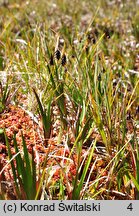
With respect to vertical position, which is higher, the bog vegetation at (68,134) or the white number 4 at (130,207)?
the bog vegetation at (68,134)

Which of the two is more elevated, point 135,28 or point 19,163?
point 135,28

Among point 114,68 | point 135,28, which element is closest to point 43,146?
point 114,68

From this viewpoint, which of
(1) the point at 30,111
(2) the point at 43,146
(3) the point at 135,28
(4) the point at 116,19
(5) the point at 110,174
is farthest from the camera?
(4) the point at 116,19

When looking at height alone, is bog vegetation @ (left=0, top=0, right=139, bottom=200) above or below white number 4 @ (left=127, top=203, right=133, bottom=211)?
above

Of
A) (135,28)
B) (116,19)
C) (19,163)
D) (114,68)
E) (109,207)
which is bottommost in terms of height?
(109,207)

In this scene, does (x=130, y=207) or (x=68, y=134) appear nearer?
(x=130, y=207)

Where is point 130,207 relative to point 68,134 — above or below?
below

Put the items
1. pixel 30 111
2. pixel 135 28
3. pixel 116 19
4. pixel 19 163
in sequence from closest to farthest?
pixel 19 163 → pixel 30 111 → pixel 135 28 → pixel 116 19

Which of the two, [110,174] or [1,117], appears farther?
[1,117]

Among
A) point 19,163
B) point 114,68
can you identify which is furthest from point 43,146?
point 114,68

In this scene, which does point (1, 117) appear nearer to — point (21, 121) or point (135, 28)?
point (21, 121)
